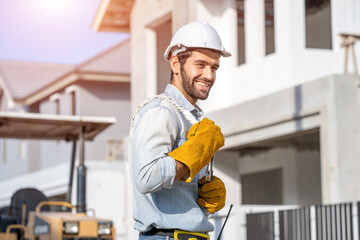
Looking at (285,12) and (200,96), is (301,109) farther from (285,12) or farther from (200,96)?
(200,96)

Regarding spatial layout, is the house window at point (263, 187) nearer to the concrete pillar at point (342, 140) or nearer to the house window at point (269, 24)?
the house window at point (269, 24)

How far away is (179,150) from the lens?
12.0 ft

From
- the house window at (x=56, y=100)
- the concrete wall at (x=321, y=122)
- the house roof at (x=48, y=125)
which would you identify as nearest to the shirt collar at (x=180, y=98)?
the house roof at (x=48, y=125)

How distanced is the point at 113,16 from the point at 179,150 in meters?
21.6

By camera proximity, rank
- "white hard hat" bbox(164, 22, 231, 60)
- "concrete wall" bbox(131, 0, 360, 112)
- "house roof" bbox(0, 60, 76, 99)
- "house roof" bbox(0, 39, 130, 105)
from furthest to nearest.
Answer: "house roof" bbox(0, 60, 76, 99) < "house roof" bbox(0, 39, 130, 105) < "concrete wall" bbox(131, 0, 360, 112) < "white hard hat" bbox(164, 22, 231, 60)

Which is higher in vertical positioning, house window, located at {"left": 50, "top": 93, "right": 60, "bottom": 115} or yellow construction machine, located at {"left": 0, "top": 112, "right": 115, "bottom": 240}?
house window, located at {"left": 50, "top": 93, "right": 60, "bottom": 115}

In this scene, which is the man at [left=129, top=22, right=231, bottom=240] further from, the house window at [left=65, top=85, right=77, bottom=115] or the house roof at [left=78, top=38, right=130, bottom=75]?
the house window at [left=65, top=85, right=77, bottom=115]

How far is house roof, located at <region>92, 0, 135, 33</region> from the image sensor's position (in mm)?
23955

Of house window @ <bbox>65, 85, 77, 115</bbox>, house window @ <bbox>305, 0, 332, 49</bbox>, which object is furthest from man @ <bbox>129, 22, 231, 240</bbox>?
house window @ <bbox>65, 85, 77, 115</bbox>

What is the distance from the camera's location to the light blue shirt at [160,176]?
3598 mm

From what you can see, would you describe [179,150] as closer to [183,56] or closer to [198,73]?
Result: [198,73]

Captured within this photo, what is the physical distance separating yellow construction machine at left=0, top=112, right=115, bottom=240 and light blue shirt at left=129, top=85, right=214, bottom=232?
6970mm

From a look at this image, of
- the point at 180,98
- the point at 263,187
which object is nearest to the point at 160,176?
the point at 180,98

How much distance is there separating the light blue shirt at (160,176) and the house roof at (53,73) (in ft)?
91.7
